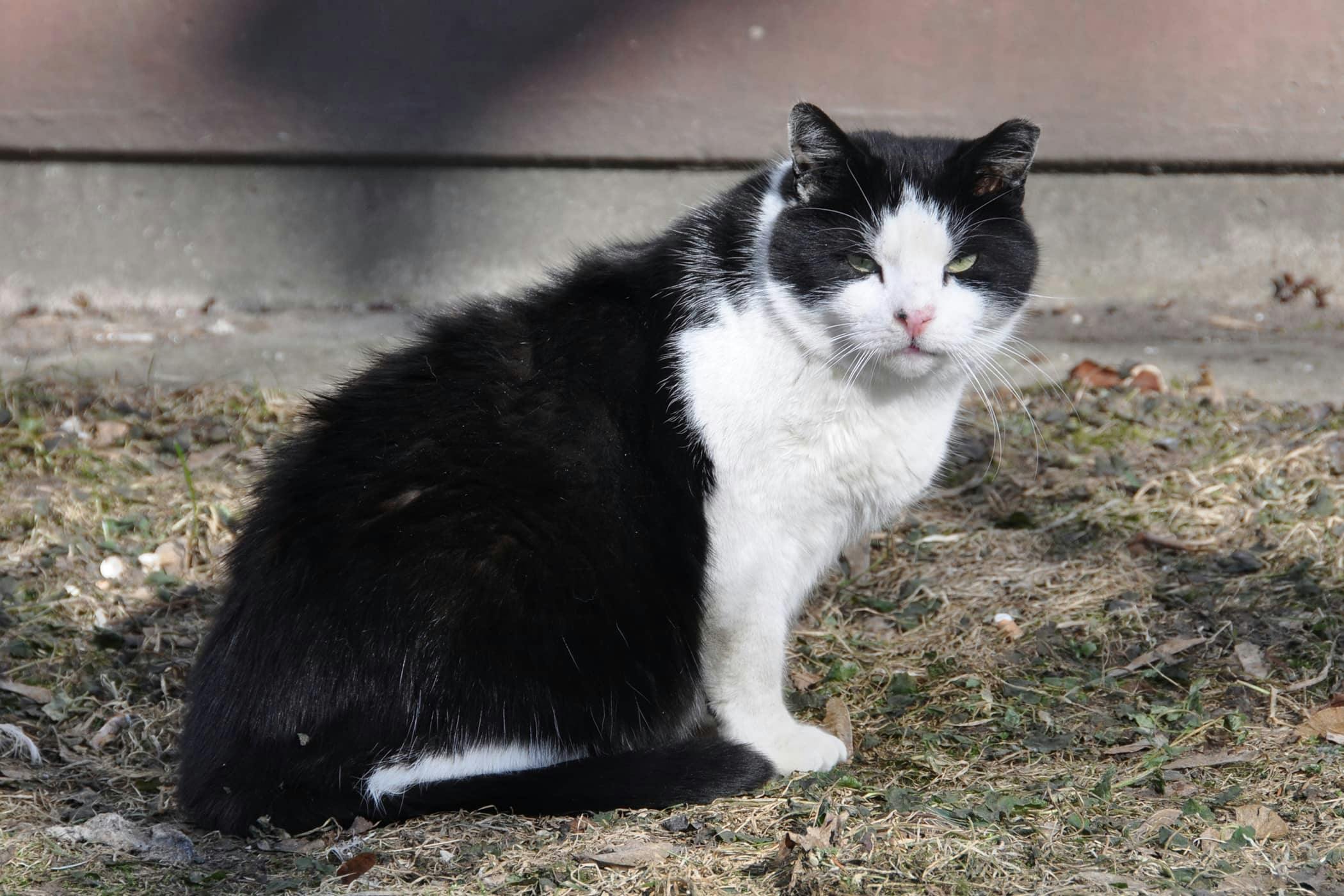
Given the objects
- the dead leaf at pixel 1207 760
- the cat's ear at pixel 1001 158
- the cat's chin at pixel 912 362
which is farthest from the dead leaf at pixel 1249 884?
the cat's ear at pixel 1001 158

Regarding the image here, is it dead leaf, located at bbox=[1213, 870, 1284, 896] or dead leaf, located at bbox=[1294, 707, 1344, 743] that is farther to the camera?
dead leaf, located at bbox=[1294, 707, 1344, 743]

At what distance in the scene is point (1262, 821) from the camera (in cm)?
208

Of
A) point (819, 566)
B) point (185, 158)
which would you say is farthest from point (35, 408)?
point (819, 566)

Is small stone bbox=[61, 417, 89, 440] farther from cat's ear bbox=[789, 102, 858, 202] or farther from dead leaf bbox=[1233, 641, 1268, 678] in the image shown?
dead leaf bbox=[1233, 641, 1268, 678]

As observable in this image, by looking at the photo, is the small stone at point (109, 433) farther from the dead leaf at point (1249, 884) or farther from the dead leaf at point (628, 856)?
the dead leaf at point (1249, 884)

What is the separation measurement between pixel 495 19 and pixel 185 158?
1.29 metres

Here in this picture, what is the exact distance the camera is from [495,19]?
4438 millimetres

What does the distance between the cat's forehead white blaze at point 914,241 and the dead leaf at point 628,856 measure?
3.59ft

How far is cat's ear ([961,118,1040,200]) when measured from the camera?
88.1 inches

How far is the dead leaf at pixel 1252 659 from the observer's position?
2.64 m

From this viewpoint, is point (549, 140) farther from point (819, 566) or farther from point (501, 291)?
point (819, 566)

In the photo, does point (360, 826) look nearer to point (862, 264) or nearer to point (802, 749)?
point (802, 749)

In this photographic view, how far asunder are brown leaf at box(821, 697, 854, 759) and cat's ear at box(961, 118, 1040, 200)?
1.11 m

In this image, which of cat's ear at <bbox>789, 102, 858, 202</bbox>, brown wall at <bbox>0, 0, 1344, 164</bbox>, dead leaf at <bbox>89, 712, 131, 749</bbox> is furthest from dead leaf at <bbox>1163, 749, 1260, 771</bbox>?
brown wall at <bbox>0, 0, 1344, 164</bbox>
